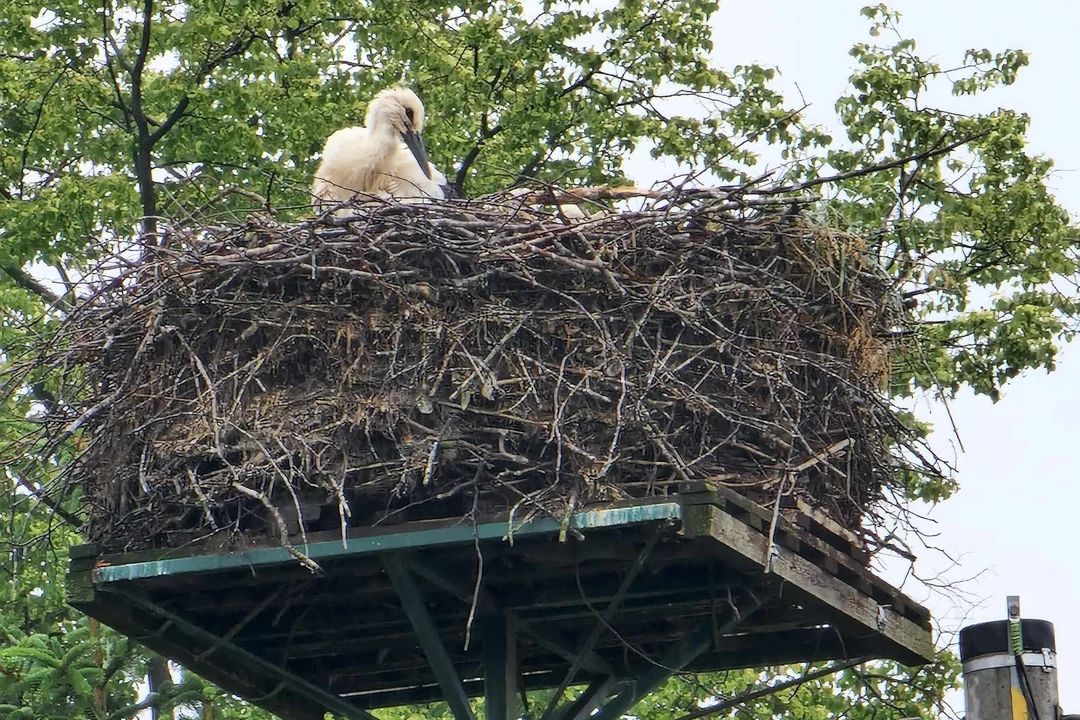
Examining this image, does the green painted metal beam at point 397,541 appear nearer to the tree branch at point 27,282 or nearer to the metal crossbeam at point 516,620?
the metal crossbeam at point 516,620

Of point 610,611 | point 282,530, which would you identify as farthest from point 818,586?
point 282,530

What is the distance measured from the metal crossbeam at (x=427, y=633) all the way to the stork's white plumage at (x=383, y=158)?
3.48m

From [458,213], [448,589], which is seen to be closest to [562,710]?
[448,589]

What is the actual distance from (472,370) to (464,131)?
6563mm

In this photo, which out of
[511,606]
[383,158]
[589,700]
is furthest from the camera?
[383,158]

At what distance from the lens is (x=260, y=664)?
8.74m

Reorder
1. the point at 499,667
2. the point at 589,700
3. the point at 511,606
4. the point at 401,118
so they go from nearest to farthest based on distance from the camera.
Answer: the point at 499,667 → the point at 511,606 → the point at 589,700 → the point at 401,118

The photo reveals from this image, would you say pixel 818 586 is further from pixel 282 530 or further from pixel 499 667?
pixel 282 530

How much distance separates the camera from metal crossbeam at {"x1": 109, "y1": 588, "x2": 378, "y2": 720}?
838cm

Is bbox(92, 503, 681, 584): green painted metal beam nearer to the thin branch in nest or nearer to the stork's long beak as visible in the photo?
the thin branch in nest

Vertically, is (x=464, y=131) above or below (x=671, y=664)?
above

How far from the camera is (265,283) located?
8570 mm

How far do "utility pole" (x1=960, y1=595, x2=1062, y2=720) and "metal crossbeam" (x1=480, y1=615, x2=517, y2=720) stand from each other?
265cm

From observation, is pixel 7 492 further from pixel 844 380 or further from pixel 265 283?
pixel 844 380
